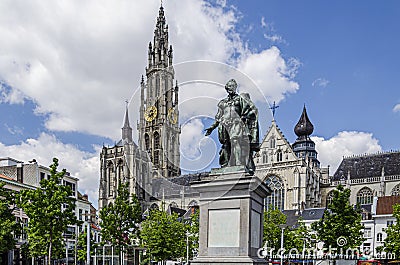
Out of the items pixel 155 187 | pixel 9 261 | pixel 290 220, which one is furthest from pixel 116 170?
pixel 9 261

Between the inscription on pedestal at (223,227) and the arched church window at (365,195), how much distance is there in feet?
249

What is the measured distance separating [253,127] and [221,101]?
134cm

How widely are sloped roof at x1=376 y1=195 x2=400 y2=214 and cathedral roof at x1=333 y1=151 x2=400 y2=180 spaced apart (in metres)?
17.0

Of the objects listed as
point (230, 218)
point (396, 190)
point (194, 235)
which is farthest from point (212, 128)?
point (396, 190)

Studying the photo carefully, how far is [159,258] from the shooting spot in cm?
4112

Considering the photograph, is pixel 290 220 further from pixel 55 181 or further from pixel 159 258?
pixel 55 181

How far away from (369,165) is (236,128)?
81.5 m

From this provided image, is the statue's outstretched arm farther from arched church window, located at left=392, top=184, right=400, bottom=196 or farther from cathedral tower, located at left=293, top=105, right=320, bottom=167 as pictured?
cathedral tower, located at left=293, top=105, right=320, bottom=167

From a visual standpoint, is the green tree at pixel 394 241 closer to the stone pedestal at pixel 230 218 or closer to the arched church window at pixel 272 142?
the stone pedestal at pixel 230 218

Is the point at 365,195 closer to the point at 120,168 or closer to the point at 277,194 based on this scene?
the point at 277,194

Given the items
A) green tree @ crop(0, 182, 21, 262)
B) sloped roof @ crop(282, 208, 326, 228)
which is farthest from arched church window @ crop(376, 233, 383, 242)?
green tree @ crop(0, 182, 21, 262)

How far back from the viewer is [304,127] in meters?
99.6

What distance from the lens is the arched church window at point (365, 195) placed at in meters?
80.9

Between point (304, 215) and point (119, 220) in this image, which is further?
point (304, 215)
